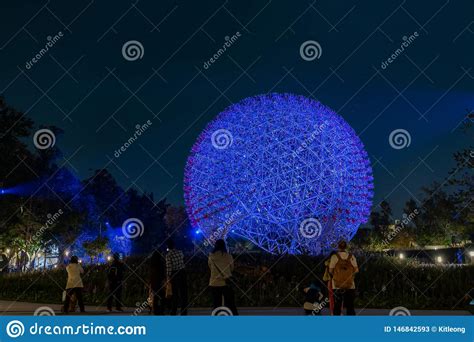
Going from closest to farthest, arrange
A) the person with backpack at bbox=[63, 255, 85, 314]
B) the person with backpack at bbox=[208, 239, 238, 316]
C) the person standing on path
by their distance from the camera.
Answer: the person with backpack at bbox=[208, 239, 238, 316]
the person standing on path
the person with backpack at bbox=[63, 255, 85, 314]

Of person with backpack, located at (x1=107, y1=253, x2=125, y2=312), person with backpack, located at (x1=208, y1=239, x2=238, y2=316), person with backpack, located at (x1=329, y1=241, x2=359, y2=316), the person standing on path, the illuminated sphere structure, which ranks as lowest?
person with backpack, located at (x1=329, y1=241, x2=359, y2=316)

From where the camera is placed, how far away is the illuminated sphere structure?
86.0 feet

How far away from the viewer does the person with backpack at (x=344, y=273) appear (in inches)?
428

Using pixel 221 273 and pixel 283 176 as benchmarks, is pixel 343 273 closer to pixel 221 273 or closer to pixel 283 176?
pixel 221 273

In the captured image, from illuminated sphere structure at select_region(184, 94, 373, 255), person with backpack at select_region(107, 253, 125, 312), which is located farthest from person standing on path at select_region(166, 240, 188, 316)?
illuminated sphere structure at select_region(184, 94, 373, 255)

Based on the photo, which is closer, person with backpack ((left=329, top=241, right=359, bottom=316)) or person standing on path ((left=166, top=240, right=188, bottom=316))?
person with backpack ((left=329, top=241, right=359, bottom=316))

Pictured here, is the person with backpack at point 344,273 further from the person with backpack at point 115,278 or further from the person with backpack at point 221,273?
the person with backpack at point 115,278

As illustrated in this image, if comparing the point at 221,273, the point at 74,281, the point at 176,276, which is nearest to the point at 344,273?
the point at 221,273

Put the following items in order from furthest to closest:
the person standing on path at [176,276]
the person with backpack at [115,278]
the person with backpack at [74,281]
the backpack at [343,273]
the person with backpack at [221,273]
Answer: the person with backpack at [115,278] → the person with backpack at [74,281] → the person standing on path at [176,276] → the person with backpack at [221,273] → the backpack at [343,273]

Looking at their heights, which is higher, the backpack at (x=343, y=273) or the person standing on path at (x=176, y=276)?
the person standing on path at (x=176, y=276)

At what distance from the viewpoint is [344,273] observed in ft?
35.7

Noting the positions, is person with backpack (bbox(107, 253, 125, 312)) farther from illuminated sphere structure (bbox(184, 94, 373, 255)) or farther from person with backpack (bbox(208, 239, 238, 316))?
illuminated sphere structure (bbox(184, 94, 373, 255))

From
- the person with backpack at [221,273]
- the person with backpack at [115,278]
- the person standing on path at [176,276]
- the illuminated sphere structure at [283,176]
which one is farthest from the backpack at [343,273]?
the illuminated sphere structure at [283,176]
